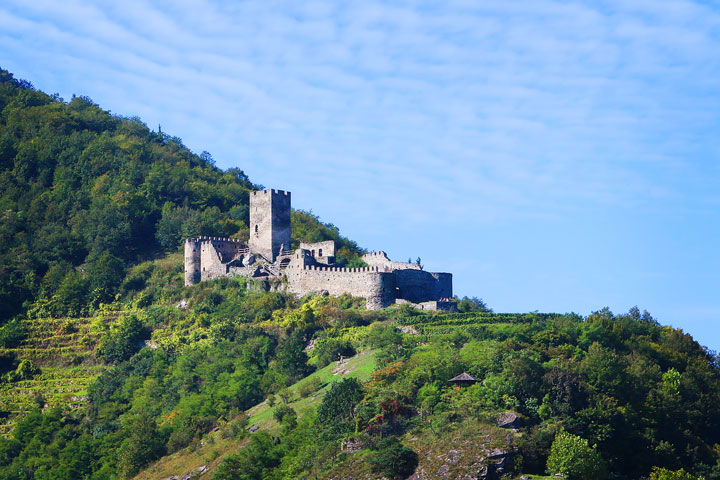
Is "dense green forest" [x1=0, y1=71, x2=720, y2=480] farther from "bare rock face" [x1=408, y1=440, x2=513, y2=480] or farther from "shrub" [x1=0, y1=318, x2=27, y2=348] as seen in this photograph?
"shrub" [x1=0, y1=318, x2=27, y2=348]

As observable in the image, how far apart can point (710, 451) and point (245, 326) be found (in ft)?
95.0

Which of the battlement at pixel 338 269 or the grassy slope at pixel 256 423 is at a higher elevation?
the battlement at pixel 338 269

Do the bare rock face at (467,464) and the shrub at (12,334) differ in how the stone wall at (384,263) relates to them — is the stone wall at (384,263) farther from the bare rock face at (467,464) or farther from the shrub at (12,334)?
the shrub at (12,334)

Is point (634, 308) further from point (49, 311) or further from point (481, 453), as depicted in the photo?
point (49, 311)

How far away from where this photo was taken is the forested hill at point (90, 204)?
284ft

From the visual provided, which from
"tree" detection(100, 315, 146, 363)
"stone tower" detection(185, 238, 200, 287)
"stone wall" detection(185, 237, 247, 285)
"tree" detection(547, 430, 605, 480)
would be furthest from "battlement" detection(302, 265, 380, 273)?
"tree" detection(547, 430, 605, 480)

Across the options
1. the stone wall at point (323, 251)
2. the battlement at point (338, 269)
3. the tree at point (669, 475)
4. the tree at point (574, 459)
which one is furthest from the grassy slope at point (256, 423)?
the tree at point (669, 475)

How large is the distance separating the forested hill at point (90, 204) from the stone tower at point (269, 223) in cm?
558

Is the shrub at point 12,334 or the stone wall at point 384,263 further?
the shrub at point 12,334

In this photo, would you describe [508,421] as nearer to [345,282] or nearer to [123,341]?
[345,282]

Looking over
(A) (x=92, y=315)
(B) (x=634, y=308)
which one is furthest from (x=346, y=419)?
(A) (x=92, y=315)

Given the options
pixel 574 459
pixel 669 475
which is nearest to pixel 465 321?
pixel 669 475

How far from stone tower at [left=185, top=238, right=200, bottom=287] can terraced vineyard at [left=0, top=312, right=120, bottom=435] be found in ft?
18.8

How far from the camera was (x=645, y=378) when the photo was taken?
59.2m
